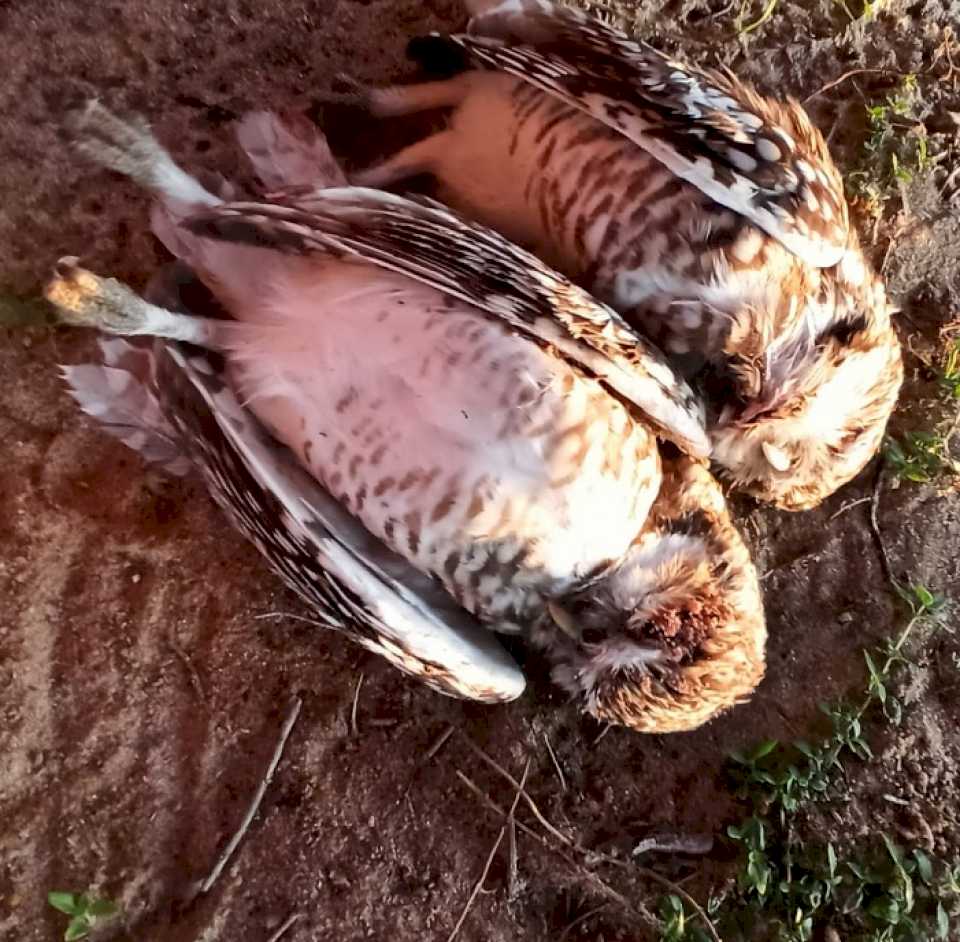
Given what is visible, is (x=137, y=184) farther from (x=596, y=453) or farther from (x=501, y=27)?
(x=596, y=453)

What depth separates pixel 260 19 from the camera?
2.10 m

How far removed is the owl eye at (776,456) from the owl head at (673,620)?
11cm

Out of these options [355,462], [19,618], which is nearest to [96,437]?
[19,618]

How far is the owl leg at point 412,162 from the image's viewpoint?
6.62ft

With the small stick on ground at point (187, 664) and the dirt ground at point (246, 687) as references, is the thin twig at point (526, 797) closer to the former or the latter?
the dirt ground at point (246, 687)

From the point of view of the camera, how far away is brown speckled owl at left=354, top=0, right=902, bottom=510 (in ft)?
5.64

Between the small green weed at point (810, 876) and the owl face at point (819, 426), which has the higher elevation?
the owl face at point (819, 426)

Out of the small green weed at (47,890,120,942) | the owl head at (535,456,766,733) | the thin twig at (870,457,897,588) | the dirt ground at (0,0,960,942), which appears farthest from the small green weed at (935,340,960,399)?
the small green weed at (47,890,120,942)

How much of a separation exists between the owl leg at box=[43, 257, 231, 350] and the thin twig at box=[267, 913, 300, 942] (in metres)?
1.22

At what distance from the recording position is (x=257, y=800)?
209 cm

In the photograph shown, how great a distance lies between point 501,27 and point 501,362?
2.47 feet

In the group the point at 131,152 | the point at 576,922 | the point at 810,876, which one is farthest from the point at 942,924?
the point at 131,152

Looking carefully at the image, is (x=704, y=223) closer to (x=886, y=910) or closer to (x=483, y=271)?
(x=483, y=271)

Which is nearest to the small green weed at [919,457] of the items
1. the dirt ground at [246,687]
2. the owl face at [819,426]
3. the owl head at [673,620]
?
the dirt ground at [246,687]
